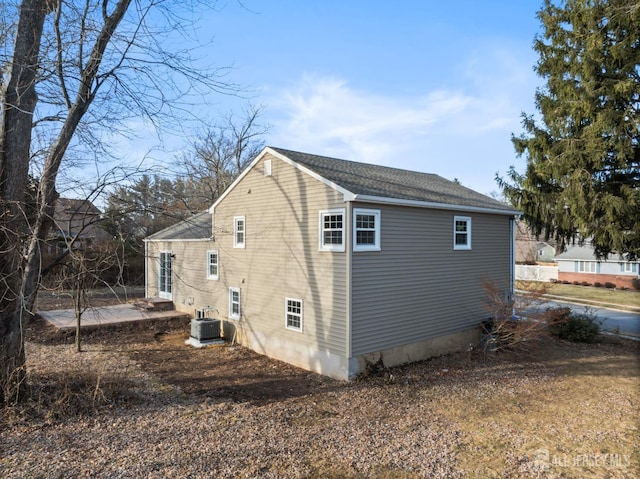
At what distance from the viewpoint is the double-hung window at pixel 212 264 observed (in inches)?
562

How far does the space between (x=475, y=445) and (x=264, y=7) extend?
28.4 ft

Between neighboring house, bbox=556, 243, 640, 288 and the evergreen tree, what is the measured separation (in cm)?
1817

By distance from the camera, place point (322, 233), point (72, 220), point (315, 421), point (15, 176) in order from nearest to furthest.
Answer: point (72, 220) → point (15, 176) → point (315, 421) → point (322, 233)

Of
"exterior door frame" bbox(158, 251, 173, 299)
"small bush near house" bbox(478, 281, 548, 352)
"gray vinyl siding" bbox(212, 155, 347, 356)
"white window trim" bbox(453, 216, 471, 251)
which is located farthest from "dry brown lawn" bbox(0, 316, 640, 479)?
"exterior door frame" bbox(158, 251, 173, 299)

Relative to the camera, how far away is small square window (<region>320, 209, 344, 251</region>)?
944 cm

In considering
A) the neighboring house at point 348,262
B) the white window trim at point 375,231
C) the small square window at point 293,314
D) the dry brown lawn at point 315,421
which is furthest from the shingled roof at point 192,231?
Answer: the white window trim at point 375,231

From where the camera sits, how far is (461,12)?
421 inches

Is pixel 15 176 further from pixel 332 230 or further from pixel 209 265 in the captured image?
pixel 209 265

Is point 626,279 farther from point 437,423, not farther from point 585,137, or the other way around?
point 437,423

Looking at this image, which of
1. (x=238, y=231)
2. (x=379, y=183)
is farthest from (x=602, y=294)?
(x=238, y=231)

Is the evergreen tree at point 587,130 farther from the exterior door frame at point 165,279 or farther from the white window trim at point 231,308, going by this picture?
the exterior door frame at point 165,279

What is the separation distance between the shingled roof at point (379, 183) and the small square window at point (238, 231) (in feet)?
9.58

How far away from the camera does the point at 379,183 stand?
1110cm

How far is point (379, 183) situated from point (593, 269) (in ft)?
106
